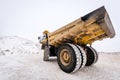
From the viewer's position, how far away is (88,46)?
506cm

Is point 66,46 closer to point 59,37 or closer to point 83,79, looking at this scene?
point 59,37

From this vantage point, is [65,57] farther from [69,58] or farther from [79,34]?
[79,34]

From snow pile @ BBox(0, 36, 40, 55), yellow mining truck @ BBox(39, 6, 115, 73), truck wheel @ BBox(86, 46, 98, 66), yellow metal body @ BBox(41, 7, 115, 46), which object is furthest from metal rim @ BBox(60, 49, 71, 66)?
snow pile @ BBox(0, 36, 40, 55)

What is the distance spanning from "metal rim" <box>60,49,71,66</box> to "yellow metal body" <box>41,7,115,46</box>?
39 cm

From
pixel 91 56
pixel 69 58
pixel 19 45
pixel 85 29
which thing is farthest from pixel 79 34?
pixel 19 45

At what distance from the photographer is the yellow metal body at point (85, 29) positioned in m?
3.31

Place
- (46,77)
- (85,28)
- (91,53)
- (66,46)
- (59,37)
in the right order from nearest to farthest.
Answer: (46,77) < (85,28) < (66,46) < (59,37) < (91,53)

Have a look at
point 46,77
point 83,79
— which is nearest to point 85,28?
point 83,79

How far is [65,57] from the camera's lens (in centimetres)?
403

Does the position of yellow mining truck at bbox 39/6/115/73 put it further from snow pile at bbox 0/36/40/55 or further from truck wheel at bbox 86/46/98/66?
snow pile at bbox 0/36/40/55

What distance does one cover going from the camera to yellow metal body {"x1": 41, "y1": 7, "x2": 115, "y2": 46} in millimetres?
3315

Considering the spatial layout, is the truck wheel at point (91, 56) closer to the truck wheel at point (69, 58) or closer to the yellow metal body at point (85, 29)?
the yellow metal body at point (85, 29)

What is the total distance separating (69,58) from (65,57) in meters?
0.20

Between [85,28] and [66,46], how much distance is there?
2.48 feet
